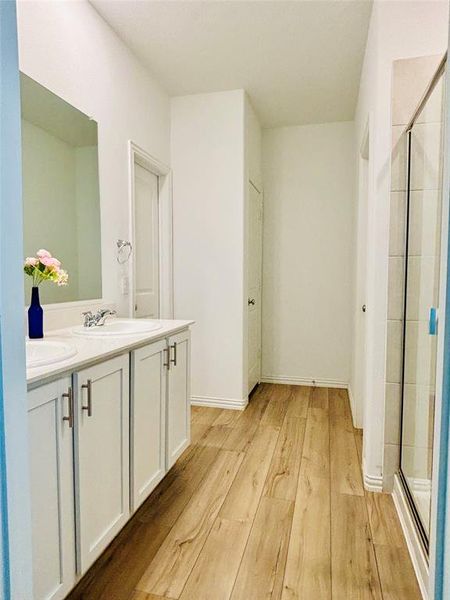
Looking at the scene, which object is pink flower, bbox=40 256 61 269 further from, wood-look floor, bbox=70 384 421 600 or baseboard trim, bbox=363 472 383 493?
baseboard trim, bbox=363 472 383 493

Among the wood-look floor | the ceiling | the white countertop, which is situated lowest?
the wood-look floor

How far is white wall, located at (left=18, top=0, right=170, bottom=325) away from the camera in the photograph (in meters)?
1.95

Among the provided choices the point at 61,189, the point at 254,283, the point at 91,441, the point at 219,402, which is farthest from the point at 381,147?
the point at 219,402

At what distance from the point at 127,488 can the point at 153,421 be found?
32 centimetres

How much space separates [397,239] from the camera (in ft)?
6.81

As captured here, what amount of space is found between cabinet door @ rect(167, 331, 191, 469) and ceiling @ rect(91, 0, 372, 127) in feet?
6.35

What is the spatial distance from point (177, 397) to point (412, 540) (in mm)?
1261

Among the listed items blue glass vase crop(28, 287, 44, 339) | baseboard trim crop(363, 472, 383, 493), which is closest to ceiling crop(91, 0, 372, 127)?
blue glass vase crop(28, 287, 44, 339)

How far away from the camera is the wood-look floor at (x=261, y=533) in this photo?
1491 mm

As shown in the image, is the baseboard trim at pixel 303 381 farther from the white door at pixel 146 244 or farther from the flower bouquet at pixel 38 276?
the flower bouquet at pixel 38 276

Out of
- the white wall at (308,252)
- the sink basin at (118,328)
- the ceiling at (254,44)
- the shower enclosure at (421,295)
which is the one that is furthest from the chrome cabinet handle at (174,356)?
the white wall at (308,252)

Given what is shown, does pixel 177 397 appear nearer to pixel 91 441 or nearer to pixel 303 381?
pixel 91 441

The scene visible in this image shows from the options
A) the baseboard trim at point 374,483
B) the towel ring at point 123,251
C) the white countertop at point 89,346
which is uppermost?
the towel ring at point 123,251

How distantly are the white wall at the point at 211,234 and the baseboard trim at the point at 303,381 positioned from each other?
91 cm
